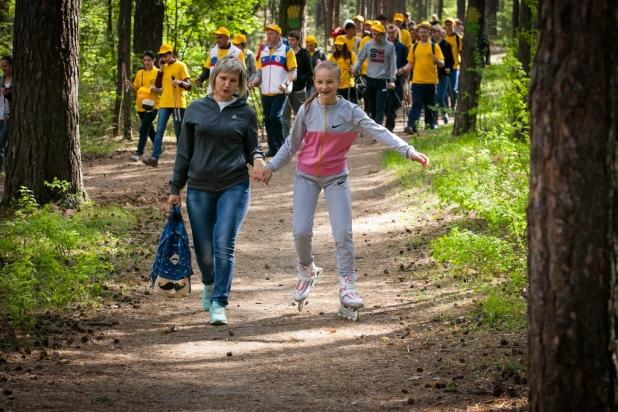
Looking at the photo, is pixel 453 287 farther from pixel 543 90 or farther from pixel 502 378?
pixel 543 90

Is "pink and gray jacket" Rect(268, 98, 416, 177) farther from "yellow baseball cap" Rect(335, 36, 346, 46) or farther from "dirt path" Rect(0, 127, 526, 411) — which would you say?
"yellow baseball cap" Rect(335, 36, 346, 46)

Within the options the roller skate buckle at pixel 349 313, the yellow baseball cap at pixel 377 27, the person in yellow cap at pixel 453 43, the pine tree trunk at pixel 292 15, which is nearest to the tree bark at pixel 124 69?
the pine tree trunk at pixel 292 15

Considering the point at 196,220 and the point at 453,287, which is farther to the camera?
the point at 453,287

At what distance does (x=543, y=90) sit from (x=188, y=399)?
2970mm

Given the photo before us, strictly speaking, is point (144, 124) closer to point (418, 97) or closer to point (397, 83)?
point (418, 97)

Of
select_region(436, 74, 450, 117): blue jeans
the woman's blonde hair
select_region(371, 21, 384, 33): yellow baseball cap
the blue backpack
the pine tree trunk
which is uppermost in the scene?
the pine tree trunk

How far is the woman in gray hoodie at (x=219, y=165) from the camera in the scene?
286 inches

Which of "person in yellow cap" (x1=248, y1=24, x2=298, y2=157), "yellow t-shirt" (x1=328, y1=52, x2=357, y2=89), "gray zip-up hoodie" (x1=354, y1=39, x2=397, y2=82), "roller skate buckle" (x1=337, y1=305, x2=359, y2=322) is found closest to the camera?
"roller skate buckle" (x1=337, y1=305, x2=359, y2=322)

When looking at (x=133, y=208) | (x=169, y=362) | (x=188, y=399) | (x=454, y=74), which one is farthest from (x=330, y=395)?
(x=454, y=74)

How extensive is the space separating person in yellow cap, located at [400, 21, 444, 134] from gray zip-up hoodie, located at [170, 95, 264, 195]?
12.3 m

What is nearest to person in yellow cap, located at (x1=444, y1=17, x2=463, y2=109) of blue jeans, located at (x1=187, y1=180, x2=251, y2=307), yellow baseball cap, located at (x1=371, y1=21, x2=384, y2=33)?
yellow baseball cap, located at (x1=371, y1=21, x2=384, y2=33)

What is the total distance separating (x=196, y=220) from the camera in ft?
24.2

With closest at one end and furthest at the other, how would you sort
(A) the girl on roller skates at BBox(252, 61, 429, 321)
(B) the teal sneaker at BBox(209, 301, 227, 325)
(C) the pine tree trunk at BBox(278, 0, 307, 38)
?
(B) the teal sneaker at BBox(209, 301, 227, 325), (A) the girl on roller skates at BBox(252, 61, 429, 321), (C) the pine tree trunk at BBox(278, 0, 307, 38)

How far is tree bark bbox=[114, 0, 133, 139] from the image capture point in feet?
63.0
